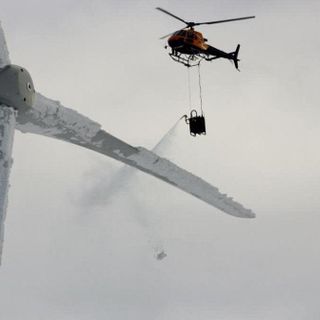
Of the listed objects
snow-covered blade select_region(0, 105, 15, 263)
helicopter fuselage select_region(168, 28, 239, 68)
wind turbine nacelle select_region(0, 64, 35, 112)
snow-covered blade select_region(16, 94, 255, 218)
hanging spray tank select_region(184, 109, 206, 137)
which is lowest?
snow-covered blade select_region(0, 105, 15, 263)

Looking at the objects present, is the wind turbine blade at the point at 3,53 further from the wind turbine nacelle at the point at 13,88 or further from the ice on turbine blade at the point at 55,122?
the ice on turbine blade at the point at 55,122

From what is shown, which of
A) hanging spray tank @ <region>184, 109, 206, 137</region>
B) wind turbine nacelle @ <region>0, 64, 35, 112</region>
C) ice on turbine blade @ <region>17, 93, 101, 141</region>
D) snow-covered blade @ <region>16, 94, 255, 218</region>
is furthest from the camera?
hanging spray tank @ <region>184, 109, 206, 137</region>

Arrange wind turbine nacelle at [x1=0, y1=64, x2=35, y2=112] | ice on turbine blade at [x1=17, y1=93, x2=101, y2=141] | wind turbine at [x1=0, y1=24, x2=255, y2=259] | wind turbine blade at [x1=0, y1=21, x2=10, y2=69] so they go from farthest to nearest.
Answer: ice on turbine blade at [x1=17, y1=93, x2=101, y2=141], wind turbine nacelle at [x1=0, y1=64, x2=35, y2=112], wind turbine blade at [x1=0, y1=21, x2=10, y2=69], wind turbine at [x1=0, y1=24, x2=255, y2=259]

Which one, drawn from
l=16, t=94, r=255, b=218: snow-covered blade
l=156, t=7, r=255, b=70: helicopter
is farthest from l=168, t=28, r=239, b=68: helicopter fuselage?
l=16, t=94, r=255, b=218: snow-covered blade

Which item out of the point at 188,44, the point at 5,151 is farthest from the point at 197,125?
the point at 5,151

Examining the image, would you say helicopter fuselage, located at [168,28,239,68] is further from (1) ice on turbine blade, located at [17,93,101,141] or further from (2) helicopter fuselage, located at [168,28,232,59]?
(1) ice on turbine blade, located at [17,93,101,141]

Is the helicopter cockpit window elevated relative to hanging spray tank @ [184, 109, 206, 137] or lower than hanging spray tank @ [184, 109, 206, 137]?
elevated

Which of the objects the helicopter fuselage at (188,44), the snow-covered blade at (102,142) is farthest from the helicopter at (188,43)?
the snow-covered blade at (102,142)

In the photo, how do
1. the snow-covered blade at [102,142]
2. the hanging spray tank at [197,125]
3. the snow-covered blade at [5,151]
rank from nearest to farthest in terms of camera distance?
the snow-covered blade at [5,151], the snow-covered blade at [102,142], the hanging spray tank at [197,125]
